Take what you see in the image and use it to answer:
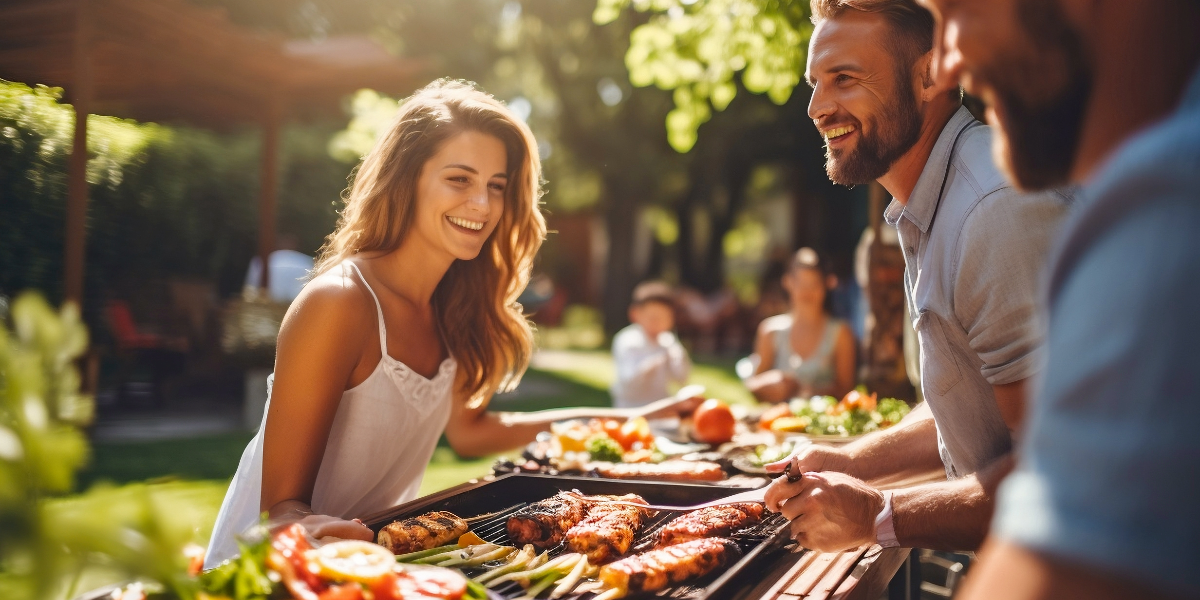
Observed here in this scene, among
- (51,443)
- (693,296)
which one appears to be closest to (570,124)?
(693,296)

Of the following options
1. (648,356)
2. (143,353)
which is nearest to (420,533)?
(648,356)

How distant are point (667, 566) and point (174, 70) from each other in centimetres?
771

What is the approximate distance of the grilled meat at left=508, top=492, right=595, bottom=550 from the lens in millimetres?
2395

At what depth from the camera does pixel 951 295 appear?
2.26 metres

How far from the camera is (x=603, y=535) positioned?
233 cm

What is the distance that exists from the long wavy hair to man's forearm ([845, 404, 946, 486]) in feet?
4.95

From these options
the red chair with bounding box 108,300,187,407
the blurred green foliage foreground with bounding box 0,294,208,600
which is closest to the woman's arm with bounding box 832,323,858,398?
the red chair with bounding box 108,300,187,407

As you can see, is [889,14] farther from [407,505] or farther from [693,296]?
[693,296]

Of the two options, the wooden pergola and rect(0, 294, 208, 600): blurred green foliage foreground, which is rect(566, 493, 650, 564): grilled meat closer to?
rect(0, 294, 208, 600): blurred green foliage foreground

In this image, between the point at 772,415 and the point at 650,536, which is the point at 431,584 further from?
the point at 772,415

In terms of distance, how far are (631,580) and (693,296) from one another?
21114 mm

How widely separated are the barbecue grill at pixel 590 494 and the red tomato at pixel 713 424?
141cm

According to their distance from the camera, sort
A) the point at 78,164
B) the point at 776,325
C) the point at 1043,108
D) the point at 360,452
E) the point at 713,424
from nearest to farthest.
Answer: the point at 1043,108, the point at 360,452, the point at 78,164, the point at 713,424, the point at 776,325

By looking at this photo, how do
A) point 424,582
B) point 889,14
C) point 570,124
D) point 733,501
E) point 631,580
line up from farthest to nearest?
point 570,124 < point 889,14 < point 733,501 < point 631,580 < point 424,582
